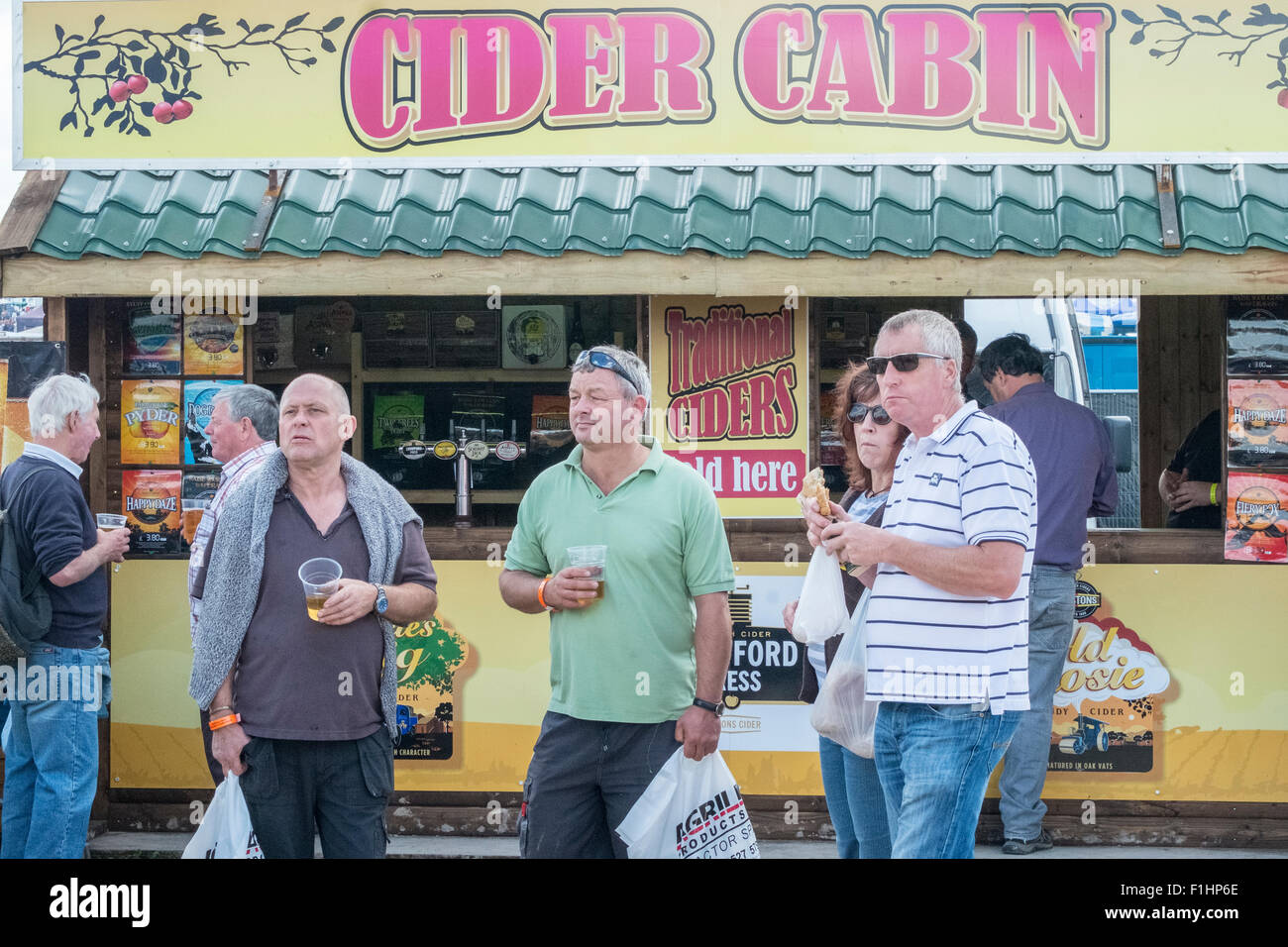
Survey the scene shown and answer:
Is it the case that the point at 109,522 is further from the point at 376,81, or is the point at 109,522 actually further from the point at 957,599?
the point at 957,599

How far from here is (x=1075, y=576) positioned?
6.03 m

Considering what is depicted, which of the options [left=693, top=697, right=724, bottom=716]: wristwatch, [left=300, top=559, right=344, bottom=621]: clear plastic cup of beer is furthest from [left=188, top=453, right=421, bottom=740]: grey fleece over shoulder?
[left=693, top=697, right=724, bottom=716]: wristwatch

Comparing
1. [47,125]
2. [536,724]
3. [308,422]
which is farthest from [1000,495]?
[47,125]

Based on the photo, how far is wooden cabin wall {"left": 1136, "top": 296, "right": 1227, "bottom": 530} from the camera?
26.9 feet

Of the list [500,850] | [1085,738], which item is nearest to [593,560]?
[500,850]

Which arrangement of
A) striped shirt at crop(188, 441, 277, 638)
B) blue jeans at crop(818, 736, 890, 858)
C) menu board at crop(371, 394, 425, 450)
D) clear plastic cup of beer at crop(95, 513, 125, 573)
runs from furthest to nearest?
menu board at crop(371, 394, 425, 450) → clear plastic cup of beer at crop(95, 513, 125, 573) → striped shirt at crop(188, 441, 277, 638) → blue jeans at crop(818, 736, 890, 858)

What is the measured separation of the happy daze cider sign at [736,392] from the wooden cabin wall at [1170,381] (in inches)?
130

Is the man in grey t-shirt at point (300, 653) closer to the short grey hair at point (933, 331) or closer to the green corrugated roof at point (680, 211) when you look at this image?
the short grey hair at point (933, 331)

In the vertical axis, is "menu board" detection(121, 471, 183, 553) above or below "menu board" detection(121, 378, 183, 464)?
below

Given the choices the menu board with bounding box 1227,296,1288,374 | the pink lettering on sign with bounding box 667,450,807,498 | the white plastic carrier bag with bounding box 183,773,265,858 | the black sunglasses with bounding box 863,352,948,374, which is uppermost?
the menu board with bounding box 1227,296,1288,374

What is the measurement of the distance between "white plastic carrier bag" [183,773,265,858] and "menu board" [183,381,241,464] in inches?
109

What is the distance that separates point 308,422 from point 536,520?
2.43ft

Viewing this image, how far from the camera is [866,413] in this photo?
4.22 metres

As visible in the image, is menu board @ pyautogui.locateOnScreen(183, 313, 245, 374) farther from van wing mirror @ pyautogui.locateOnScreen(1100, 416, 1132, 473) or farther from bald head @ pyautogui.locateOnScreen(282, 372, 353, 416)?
van wing mirror @ pyautogui.locateOnScreen(1100, 416, 1132, 473)
